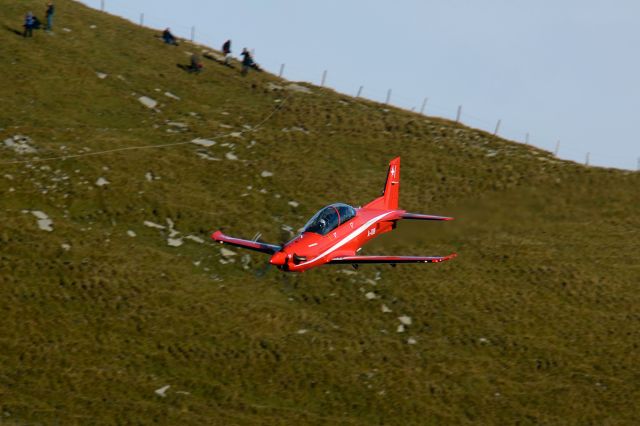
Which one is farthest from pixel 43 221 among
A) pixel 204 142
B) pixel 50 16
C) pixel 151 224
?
pixel 50 16

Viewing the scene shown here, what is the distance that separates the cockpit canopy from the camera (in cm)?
3319

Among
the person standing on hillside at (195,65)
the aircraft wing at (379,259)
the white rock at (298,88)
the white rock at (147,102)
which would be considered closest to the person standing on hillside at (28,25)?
the white rock at (147,102)

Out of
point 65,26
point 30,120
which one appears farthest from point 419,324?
point 65,26

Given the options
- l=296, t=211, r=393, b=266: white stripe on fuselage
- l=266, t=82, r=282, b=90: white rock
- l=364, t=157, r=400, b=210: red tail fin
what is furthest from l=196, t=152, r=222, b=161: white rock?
l=296, t=211, r=393, b=266: white stripe on fuselage

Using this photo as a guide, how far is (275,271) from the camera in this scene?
168ft

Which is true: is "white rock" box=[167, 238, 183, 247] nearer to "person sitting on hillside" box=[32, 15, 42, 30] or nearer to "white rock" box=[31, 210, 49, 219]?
"white rock" box=[31, 210, 49, 219]

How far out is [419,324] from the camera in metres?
49.0

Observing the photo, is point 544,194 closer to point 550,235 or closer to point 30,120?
point 550,235

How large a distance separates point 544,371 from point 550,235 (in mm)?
12482

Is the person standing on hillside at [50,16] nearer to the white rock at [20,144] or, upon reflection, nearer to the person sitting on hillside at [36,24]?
the person sitting on hillside at [36,24]

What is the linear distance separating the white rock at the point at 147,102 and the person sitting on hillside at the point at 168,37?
10.5 m

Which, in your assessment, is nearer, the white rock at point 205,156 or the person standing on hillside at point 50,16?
the white rock at point 205,156

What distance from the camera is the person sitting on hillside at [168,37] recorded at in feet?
246

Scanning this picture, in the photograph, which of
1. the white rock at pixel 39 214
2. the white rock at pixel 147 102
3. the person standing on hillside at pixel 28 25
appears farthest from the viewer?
the person standing on hillside at pixel 28 25
